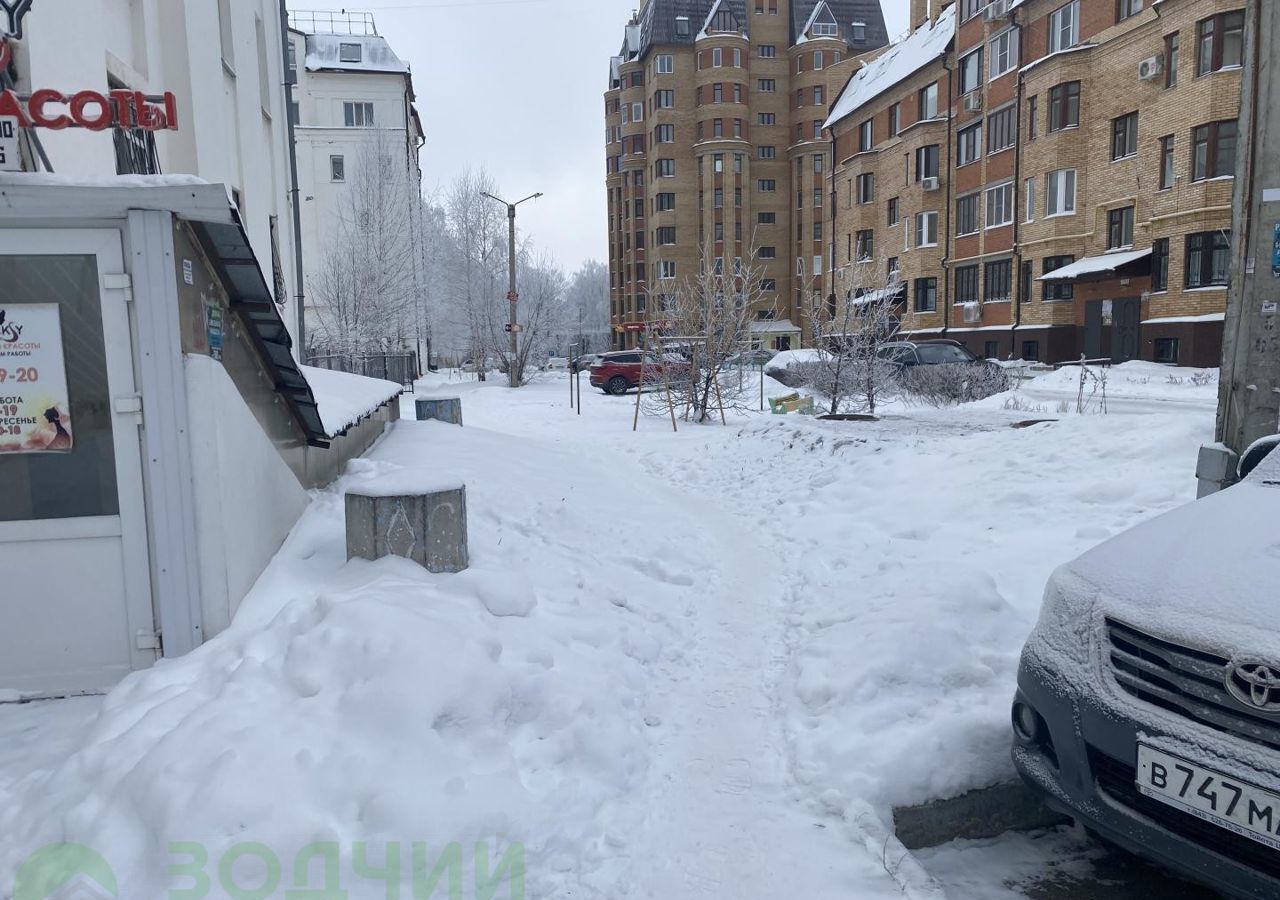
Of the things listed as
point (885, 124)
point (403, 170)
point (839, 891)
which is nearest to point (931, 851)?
point (839, 891)

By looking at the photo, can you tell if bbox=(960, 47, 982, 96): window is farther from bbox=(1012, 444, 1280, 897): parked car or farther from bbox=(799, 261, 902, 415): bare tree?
bbox=(1012, 444, 1280, 897): parked car

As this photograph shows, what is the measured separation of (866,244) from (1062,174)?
1472cm

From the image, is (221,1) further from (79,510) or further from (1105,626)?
(1105,626)

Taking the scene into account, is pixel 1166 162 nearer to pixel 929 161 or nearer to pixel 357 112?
pixel 929 161

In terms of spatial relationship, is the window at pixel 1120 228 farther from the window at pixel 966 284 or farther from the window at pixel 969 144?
the window at pixel 969 144

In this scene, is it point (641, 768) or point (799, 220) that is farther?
point (799, 220)

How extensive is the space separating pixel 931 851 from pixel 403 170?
31892 mm

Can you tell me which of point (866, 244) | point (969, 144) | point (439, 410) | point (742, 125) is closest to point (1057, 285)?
point (969, 144)

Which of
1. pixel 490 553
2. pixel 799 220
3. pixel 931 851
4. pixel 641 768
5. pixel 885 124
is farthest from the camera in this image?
pixel 799 220

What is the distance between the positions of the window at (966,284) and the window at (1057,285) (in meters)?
4.39

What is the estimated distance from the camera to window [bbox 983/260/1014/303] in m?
33.7

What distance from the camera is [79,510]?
4.07m

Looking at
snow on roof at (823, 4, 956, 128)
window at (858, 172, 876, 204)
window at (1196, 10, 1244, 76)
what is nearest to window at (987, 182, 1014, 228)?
snow on roof at (823, 4, 956, 128)

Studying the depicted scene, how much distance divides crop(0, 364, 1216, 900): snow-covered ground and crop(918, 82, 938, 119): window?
36280 mm
